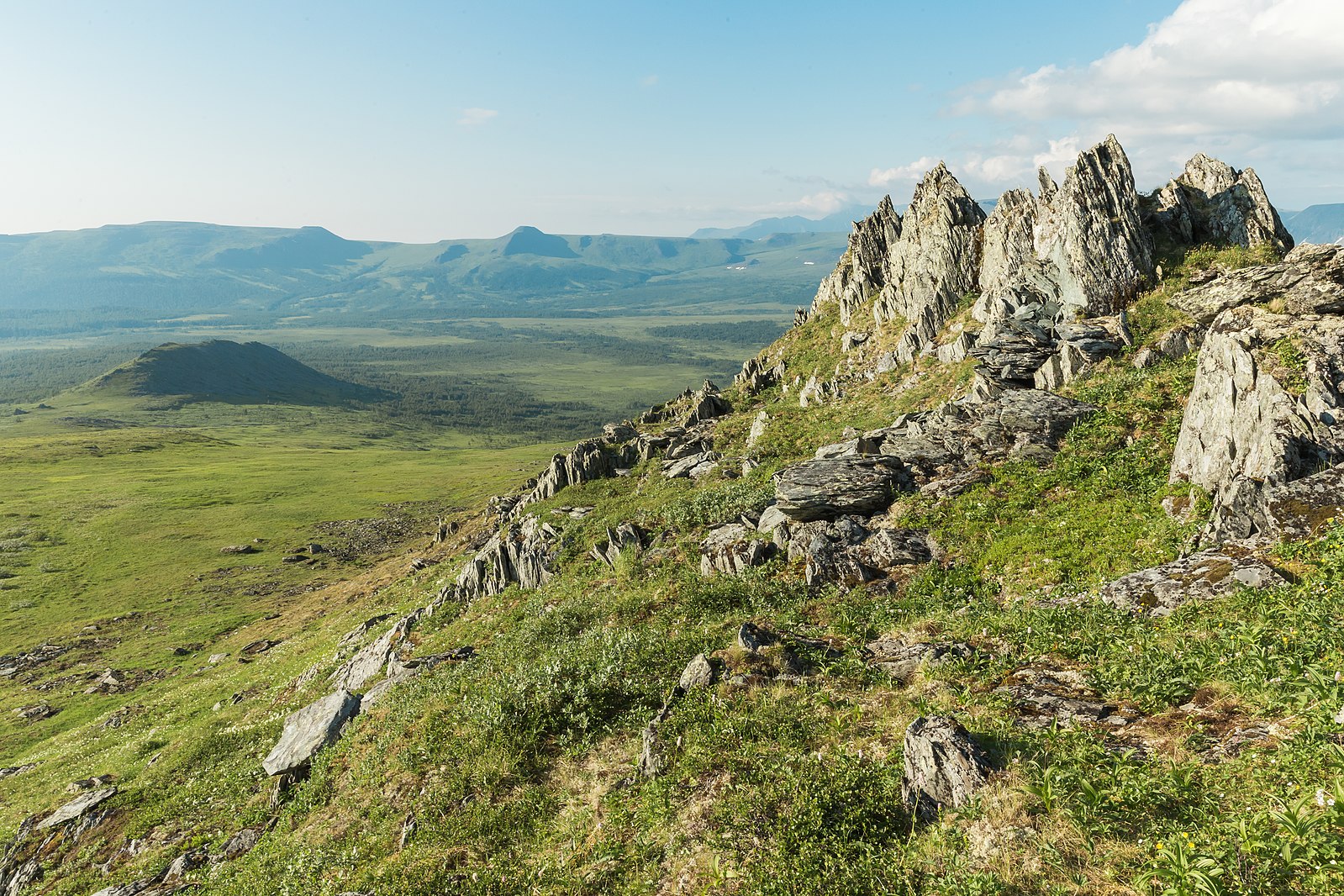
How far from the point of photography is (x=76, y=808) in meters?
24.8

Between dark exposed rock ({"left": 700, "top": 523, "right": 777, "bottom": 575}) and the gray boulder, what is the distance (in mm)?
14473

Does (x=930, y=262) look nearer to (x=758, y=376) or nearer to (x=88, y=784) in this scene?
(x=758, y=376)

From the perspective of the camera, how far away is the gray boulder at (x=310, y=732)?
22203mm

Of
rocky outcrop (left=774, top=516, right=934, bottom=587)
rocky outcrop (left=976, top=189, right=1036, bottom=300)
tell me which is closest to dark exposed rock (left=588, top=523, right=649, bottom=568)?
rocky outcrop (left=774, top=516, right=934, bottom=587)

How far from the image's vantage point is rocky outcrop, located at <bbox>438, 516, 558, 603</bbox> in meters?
33.9

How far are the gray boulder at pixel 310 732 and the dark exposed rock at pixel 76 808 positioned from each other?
21.8ft

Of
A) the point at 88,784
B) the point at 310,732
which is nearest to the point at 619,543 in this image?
the point at 310,732

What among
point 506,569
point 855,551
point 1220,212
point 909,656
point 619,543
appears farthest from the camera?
point 1220,212

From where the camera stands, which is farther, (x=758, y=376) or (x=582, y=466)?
(x=758, y=376)

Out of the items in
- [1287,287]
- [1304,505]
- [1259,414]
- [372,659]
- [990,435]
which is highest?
[1287,287]

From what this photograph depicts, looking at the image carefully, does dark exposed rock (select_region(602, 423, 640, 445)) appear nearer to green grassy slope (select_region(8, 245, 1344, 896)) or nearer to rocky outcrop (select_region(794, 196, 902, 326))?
green grassy slope (select_region(8, 245, 1344, 896))

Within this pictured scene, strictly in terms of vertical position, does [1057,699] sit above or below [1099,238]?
below

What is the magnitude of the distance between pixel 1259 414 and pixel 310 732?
1286 inches

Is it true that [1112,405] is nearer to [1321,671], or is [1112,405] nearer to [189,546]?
[1321,671]
